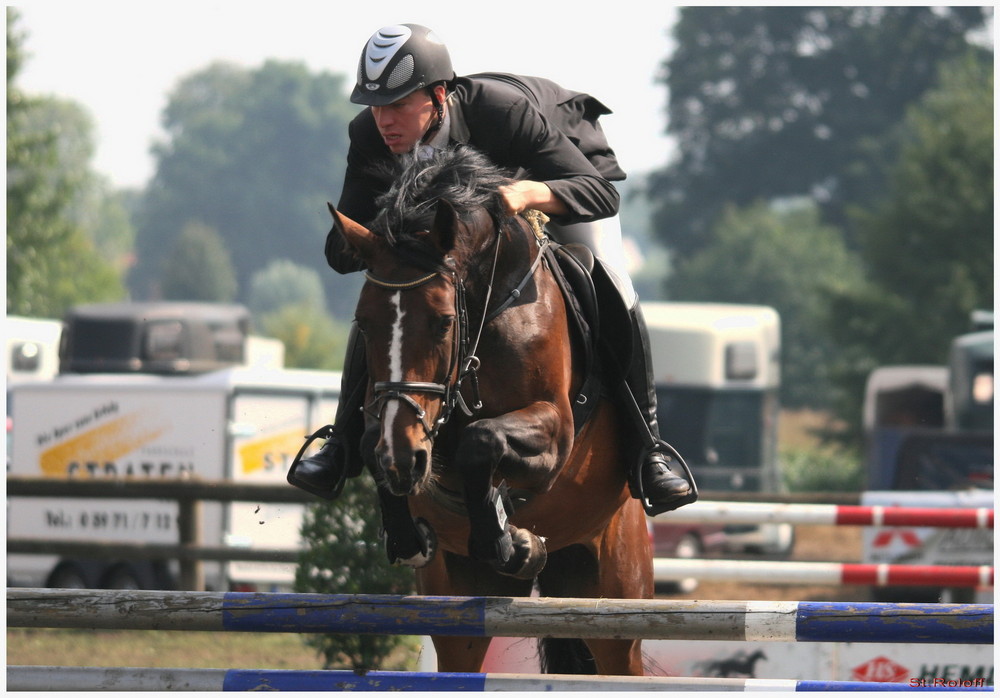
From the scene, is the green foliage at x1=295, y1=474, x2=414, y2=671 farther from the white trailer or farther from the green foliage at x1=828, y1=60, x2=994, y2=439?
the green foliage at x1=828, y1=60, x2=994, y2=439

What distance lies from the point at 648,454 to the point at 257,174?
91.2 meters

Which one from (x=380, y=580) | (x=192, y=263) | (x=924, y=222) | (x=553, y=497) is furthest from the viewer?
(x=192, y=263)

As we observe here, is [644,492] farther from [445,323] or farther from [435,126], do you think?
[435,126]

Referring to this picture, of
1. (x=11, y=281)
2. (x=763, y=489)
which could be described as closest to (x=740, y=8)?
(x=11, y=281)

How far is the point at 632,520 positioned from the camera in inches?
176

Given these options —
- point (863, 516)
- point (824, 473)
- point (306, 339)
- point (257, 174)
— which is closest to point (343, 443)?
point (863, 516)

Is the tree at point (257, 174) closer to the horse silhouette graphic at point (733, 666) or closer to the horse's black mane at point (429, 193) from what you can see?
the horse silhouette graphic at point (733, 666)

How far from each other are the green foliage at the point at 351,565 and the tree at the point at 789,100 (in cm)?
4925

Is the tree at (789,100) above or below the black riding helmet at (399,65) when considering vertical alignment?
above

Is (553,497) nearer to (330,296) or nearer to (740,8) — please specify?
(740,8)

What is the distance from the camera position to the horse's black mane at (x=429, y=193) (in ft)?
11.8

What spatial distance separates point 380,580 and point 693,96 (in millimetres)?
53526

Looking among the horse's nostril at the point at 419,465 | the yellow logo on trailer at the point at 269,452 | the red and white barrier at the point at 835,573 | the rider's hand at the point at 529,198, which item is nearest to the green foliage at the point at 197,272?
the yellow logo on trailer at the point at 269,452

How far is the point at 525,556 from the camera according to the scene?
12.0ft
